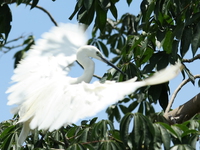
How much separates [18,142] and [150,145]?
106cm

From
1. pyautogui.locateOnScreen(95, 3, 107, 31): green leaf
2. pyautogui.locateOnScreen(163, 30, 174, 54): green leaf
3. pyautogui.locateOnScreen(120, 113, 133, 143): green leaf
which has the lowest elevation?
pyautogui.locateOnScreen(120, 113, 133, 143): green leaf

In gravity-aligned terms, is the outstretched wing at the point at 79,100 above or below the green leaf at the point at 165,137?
above

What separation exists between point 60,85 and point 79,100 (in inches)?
18.6

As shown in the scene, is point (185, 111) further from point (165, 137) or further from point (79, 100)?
point (165, 137)

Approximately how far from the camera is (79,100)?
352 centimetres

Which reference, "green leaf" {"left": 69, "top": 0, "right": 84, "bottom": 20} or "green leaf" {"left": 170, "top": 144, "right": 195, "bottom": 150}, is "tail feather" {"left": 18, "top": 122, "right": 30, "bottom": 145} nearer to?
"green leaf" {"left": 69, "top": 0, "right": 84, "bottom": 20}

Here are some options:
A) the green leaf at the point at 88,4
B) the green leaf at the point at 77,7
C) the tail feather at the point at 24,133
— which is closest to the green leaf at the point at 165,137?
the green leaf at the point at 88,4

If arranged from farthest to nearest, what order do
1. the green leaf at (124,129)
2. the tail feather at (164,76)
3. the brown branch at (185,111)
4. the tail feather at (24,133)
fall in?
the brown branch at (185,111) → the tail feather at (24,133) → the tail feather at (164,76) → the green leaf at (124,129)

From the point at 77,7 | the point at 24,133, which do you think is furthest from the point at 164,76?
the point at 24,133

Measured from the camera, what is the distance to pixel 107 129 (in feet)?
10.6

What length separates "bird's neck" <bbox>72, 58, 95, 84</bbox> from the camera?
4.20 m

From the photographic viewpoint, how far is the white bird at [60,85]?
3412 mm

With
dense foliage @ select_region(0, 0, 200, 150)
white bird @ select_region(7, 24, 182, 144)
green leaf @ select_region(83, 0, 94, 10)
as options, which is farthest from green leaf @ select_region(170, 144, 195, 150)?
green leaf @ select_region(83, 0, 94, 10)

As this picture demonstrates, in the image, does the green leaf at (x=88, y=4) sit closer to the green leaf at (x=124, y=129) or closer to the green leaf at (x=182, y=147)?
the green leaf at (x=124, y=129)
